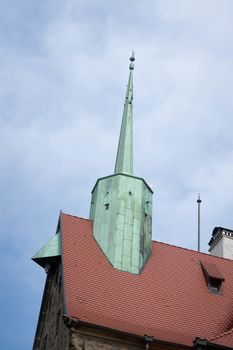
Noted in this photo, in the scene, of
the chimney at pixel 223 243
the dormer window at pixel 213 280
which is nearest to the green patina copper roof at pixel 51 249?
the dormer window at pixel 213 280

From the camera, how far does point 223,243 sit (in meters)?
25.5

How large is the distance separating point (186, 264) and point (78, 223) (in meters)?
3.81

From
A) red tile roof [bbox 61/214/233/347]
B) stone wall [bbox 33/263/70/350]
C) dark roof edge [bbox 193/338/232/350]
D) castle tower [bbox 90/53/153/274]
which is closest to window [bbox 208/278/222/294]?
red tile roof [bbox 61/214/233/347]

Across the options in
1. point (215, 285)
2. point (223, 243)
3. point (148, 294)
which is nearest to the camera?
point (148, 294)

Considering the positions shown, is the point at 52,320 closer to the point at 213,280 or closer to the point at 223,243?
the point at 213,280

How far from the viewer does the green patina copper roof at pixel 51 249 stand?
64.4 ft

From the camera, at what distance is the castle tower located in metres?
19.4

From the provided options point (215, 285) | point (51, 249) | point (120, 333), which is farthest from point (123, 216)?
point (120, 333)

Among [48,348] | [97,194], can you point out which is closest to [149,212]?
[97,194]

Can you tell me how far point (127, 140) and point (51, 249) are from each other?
227 inches

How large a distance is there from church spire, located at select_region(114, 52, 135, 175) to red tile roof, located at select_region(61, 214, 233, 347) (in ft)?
9.24

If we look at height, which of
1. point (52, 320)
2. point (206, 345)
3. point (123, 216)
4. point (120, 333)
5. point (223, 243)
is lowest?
point (206, 345)

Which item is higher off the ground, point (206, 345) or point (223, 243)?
point (223, 243)

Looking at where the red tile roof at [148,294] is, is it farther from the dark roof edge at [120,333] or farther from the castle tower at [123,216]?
the castle tower at [123,216]
